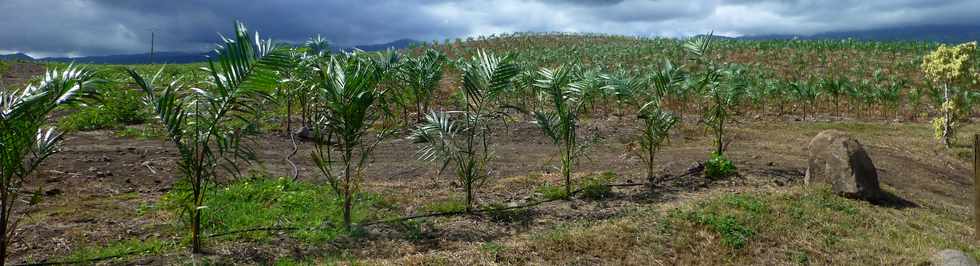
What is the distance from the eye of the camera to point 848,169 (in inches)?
297

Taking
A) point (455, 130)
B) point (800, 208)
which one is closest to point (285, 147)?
point (455, 130)

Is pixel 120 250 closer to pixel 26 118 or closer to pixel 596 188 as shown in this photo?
pixel 26 118

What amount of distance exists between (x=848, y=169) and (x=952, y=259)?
1.91m

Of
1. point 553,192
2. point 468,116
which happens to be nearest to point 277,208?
point 468,116

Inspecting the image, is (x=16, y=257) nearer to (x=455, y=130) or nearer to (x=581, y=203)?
(x=455, y=130)

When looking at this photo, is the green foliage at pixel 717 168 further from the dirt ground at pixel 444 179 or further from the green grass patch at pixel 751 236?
the green grass patch at pixel 751 236

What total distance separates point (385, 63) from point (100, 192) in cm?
559

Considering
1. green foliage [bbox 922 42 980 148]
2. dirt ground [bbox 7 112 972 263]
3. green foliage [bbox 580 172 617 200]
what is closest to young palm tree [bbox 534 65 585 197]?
green foliage [bbox 580 172 617 200]

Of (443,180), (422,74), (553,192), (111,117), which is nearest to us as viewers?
(553,192)

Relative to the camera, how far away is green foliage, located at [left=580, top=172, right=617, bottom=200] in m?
7.34

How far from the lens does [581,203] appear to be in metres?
7.09

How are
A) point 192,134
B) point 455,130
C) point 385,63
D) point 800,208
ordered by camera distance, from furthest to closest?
1. point 385,63
2. point 800,208
3. point 455,130
4. point 192,134

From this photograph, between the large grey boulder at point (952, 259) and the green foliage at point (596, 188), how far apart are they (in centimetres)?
319

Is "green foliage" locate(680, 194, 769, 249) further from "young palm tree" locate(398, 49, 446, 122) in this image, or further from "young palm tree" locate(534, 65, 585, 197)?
"young palm tree" locate(398, 49, 446, 122)
